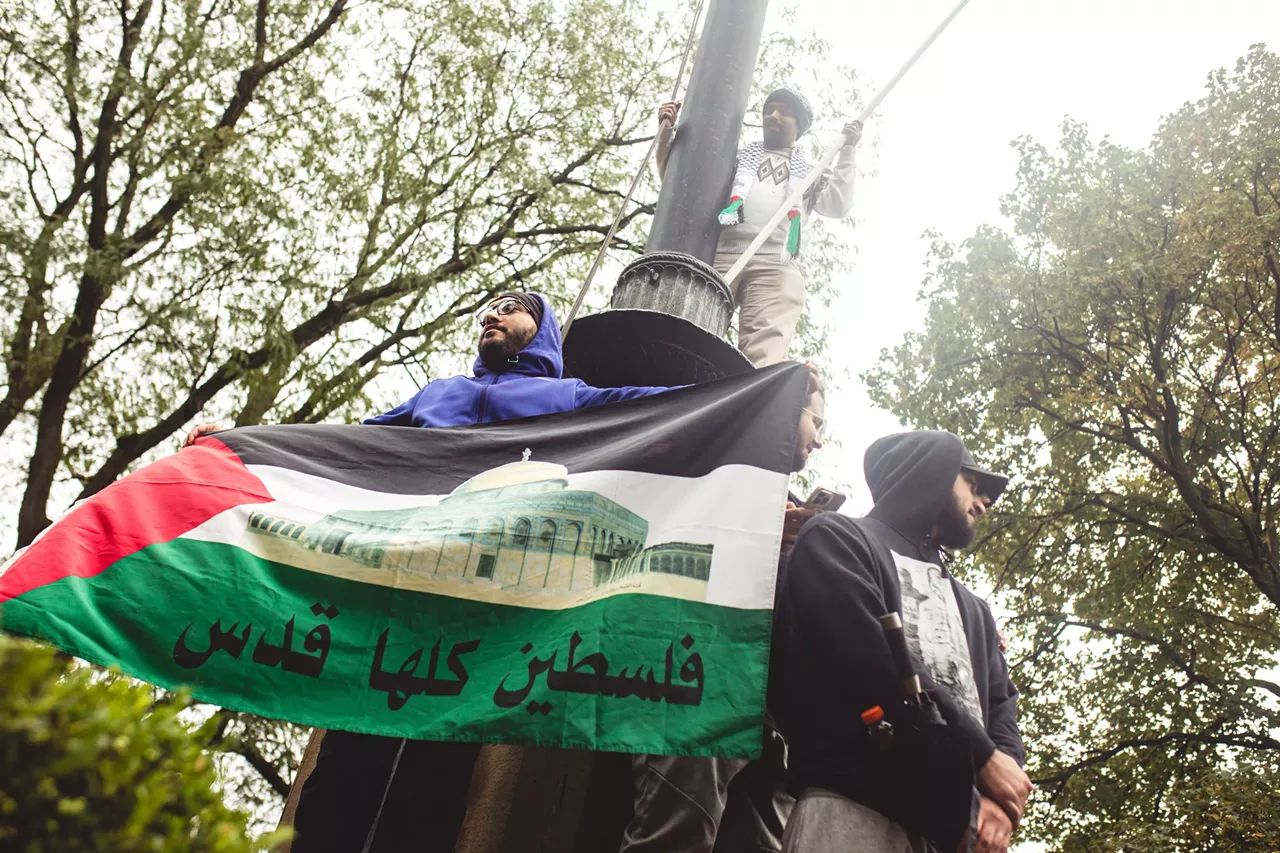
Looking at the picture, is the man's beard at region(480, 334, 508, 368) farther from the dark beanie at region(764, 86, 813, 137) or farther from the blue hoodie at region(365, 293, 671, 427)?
the dark beanie at region(764, 86, 813, 137)

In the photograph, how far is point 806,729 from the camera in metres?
2.50

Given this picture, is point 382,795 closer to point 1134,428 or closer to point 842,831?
point 842,831

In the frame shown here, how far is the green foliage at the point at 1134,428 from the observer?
36.6 feet

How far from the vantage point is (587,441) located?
3062 millimetres

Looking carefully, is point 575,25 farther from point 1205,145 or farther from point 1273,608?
point 1273,608

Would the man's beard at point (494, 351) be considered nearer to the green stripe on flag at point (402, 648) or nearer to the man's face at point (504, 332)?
the man's face at point (504, 332)

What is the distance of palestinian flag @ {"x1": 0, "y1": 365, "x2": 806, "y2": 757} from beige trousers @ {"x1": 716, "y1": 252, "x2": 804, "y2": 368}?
5.93 feet

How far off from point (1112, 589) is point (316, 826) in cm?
1202

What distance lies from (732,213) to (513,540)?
A: 230cm

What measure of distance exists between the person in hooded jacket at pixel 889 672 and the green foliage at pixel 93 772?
174 centimetres

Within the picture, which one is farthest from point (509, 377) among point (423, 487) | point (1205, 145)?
point (1205, 145)

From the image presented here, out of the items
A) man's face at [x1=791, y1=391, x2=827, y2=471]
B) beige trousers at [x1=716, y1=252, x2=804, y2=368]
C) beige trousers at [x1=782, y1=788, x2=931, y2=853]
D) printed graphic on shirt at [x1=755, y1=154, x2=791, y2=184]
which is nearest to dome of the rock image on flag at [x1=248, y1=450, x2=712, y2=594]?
beige trousers at [x1=782, y1=788, x2=931, y2=853]

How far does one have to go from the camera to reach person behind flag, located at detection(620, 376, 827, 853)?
2.45m

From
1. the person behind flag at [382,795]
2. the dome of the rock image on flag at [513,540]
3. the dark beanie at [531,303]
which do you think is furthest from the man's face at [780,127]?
the dome of the rock image on flag at [513,540]
